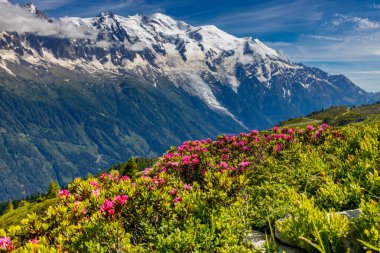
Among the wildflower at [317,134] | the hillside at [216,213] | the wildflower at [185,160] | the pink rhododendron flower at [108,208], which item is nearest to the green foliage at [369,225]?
the hillside at [216,213]

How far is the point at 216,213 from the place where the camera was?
9.49 meters

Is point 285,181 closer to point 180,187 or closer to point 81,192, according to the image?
point 180,187

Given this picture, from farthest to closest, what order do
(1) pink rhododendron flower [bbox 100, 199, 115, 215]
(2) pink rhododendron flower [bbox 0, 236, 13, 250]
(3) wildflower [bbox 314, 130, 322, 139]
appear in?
(3) wildflower [bbox 314, 130, 322, 139] → (1) pink rhododendron flower [bbox 100, 199, 115, 215] → (2) pink rhododendron flower [bbox 0, 236, 13, 250]

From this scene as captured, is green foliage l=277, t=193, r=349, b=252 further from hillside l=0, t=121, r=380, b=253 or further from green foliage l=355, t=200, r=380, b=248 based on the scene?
green foliage l=355, t=200, r=380, b=248

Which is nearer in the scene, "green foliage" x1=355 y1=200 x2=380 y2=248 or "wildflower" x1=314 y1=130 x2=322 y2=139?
"green foliage" x1=355 y1=200 x2=380 y2=248

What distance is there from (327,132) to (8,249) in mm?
18126

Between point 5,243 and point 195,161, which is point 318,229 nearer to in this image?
point 5,243

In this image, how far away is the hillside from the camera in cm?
677

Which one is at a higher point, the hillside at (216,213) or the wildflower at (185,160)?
the hillside at (216,213)

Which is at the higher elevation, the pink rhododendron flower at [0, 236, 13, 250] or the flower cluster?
the flower cluster

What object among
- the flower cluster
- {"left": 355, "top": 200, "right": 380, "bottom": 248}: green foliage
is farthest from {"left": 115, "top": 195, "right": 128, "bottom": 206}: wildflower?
{"left": 355, "top": 200, "right": 380, "bottom": 248}: green foliage

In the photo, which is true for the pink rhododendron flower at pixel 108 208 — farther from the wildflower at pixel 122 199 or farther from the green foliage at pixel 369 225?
the green foliage at pixel 369 225

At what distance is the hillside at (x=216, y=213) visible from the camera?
6770 millimetres

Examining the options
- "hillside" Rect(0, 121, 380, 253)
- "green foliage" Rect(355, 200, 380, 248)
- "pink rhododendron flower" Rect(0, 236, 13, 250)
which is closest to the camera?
"green foliage" Rect(355, 200, 380, 248)
